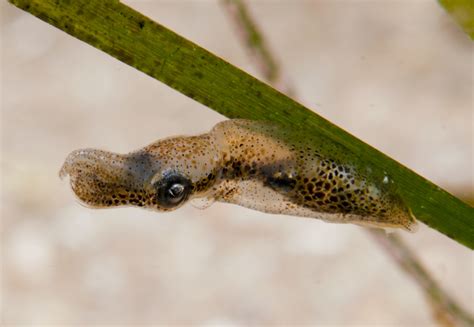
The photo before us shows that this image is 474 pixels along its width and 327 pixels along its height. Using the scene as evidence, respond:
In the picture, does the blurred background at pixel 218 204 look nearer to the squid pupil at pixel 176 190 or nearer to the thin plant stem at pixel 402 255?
the thin plant stem at pixel 402 255

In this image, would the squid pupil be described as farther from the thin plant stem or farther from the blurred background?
the blurred background

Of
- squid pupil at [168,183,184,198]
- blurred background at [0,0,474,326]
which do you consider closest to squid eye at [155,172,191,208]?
squid pupil at [168,183,184,198]

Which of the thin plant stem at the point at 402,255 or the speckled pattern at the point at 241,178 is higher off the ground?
the thin plant stem at the point at 402,255

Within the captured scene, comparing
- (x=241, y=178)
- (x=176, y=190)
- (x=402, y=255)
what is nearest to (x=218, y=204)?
(x=402, y=255)

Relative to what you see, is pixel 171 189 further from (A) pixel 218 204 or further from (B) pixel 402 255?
(A) pixel 218 204

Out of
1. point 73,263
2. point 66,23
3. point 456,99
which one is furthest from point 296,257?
point 66,23

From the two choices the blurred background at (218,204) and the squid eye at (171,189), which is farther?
the blurred background at (218,204)

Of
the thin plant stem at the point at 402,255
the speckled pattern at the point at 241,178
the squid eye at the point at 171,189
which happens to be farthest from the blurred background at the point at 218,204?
the squid eye at the point at 171,189
